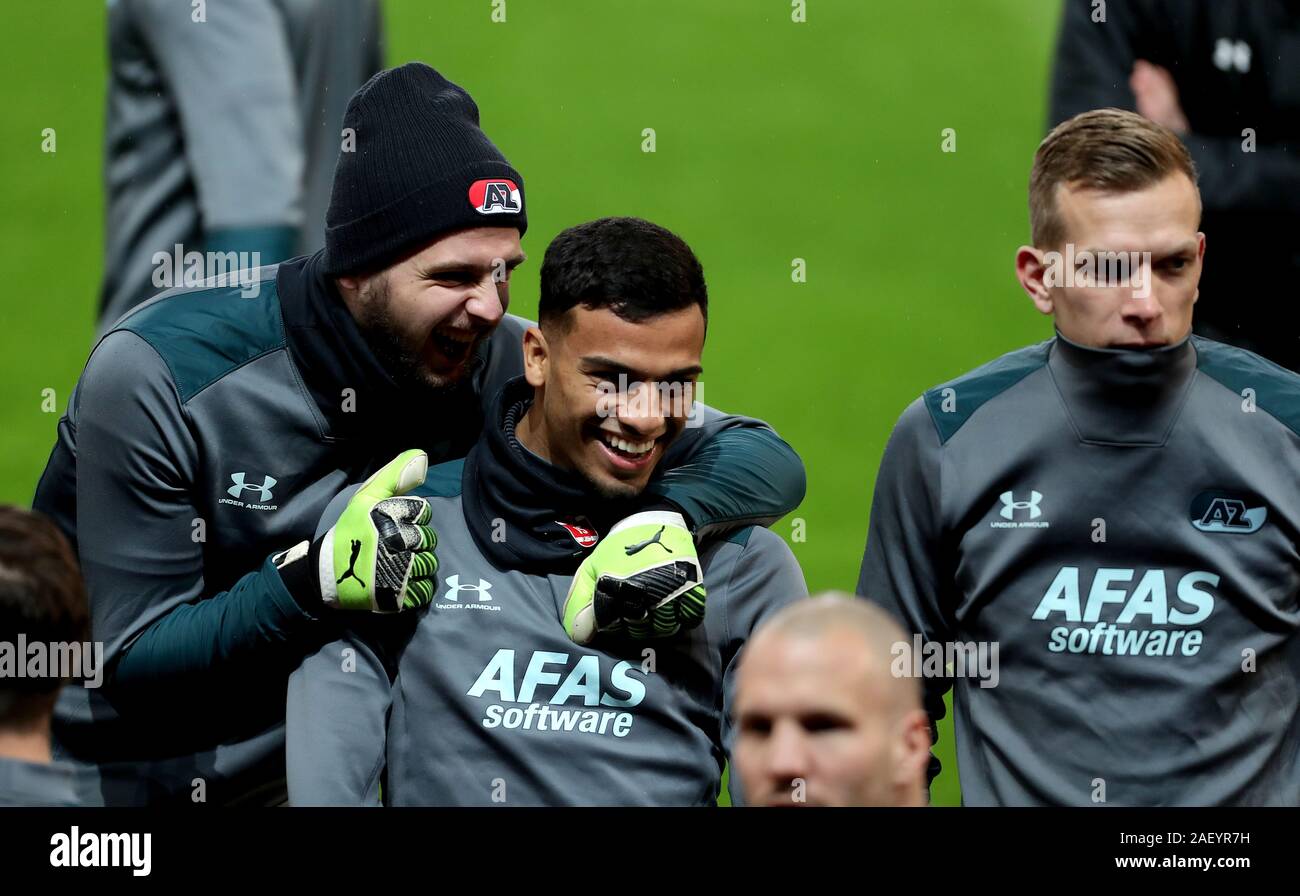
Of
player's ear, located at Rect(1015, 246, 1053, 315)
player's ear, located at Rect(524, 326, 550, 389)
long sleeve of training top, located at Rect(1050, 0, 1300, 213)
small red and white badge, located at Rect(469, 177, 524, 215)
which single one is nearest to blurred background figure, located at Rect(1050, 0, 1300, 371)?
long sleeve of training top, located at Rect(1050, 0, 1300, 213)

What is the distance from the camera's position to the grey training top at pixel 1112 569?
234 cm

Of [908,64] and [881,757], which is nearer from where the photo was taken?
[881,757]

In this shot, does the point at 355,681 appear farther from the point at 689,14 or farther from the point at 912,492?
Answer: the point at 689,14

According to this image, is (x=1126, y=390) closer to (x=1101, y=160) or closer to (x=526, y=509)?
(x=1101, y=160)

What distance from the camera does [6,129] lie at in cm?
400

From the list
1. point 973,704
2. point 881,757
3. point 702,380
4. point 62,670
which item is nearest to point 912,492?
point 973,704

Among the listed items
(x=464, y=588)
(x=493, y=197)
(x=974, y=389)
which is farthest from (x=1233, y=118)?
(x=464, y=588)

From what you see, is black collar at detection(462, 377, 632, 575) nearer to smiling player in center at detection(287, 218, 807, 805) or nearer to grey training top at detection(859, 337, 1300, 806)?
smiling player in center at detection(287, 218, 807, 805)

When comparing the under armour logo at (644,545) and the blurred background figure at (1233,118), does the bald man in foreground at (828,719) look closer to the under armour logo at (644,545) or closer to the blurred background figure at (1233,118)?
the under armour logo at (644,545)

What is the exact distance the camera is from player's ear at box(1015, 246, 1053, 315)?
242 centimetres

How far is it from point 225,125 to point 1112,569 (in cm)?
248

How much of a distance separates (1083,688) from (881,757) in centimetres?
49

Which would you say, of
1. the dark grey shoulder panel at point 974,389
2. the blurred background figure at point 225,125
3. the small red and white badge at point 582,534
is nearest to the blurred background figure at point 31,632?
the small red and white badge at point 582,534

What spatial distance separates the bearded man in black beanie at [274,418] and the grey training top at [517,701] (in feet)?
0.67
